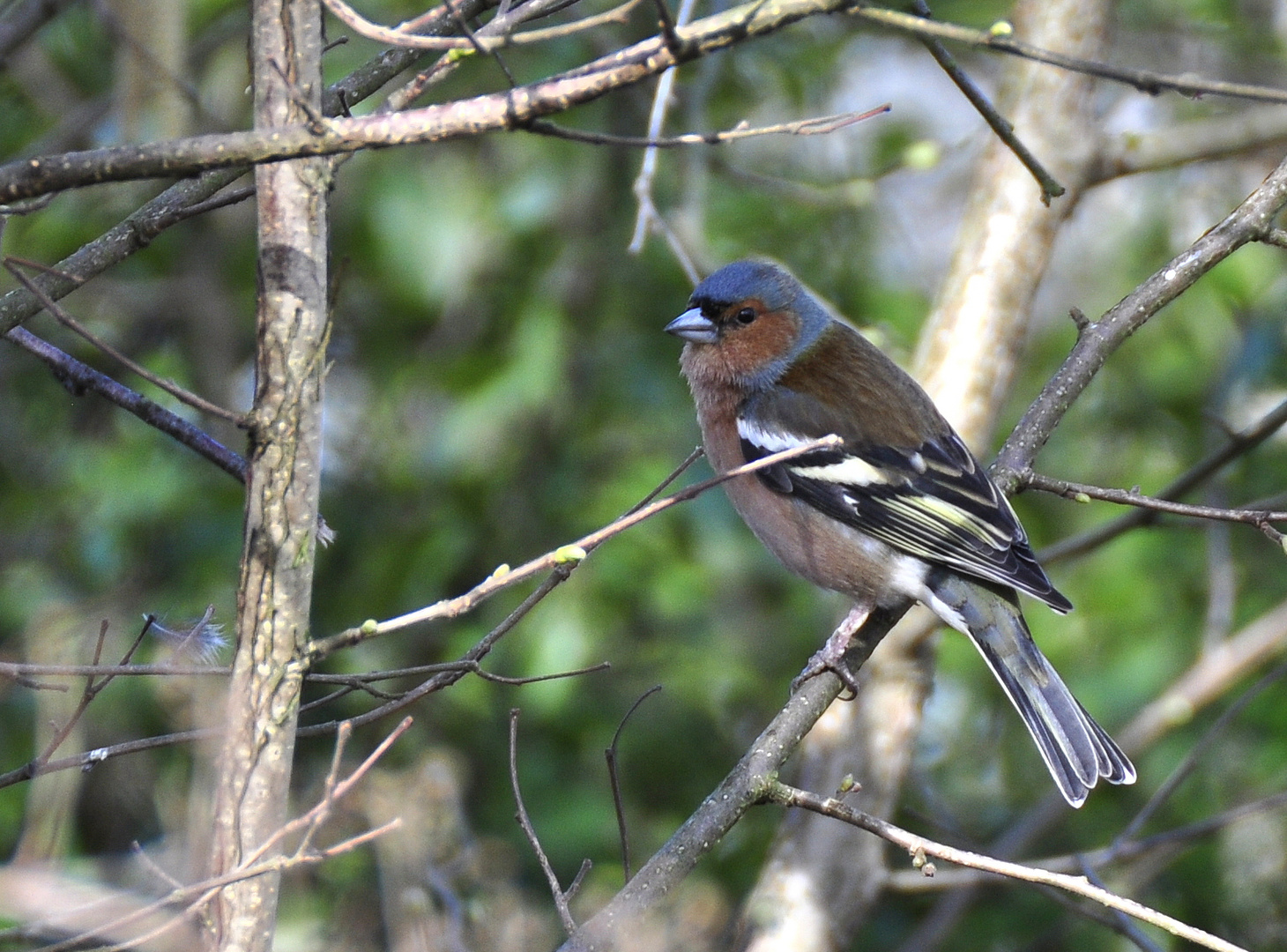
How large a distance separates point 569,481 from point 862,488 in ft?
4.05

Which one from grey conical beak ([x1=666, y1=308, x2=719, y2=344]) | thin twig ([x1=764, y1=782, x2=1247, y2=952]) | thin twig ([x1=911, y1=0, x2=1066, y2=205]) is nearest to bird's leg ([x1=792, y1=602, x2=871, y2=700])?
thin twig ([x1=764, y1=782, x2=1247, y2=952])

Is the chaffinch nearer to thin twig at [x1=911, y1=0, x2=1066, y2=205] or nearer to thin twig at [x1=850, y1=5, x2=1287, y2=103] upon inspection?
thin twig at [x1=911, y1=0, x2=1066, y2=205]

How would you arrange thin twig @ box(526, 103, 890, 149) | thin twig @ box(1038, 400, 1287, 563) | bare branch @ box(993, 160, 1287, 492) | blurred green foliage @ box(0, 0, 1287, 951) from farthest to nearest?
blurred green foliage @ box(0, 0, 1287, 951), thin twig @ box(1038, 400, 1287, 563), bare branch @ box(993, 160, 1287, 492), thin twig @ box(526, 103, 890, 149)

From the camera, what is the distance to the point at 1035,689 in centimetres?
379

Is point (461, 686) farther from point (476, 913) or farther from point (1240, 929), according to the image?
point (1240, 929)

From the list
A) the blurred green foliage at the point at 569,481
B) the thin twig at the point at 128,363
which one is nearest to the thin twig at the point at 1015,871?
the thin twig at the point at 128,363

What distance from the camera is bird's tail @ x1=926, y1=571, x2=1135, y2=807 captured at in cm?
360

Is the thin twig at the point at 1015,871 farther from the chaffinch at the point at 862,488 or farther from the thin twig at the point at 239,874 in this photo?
the chaffinch at the point at 862,488

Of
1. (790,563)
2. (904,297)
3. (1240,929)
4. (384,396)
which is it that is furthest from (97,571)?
(1240,929)

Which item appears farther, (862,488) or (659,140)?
(862,488)

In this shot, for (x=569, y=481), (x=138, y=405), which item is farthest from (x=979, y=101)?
(x=569, y=481)

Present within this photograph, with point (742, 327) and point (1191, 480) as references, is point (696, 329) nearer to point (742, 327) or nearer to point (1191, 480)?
point (742, 327)

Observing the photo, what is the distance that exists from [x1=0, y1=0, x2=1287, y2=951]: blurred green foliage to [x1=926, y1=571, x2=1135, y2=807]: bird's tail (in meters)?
0.77

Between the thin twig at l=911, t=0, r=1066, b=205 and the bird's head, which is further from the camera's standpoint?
the bird's head
